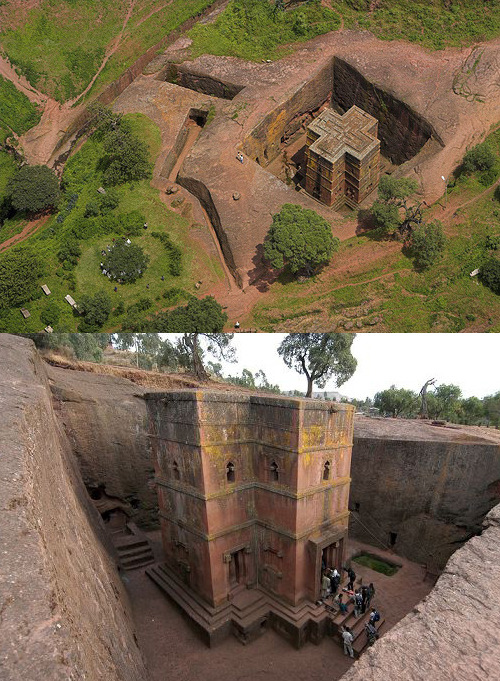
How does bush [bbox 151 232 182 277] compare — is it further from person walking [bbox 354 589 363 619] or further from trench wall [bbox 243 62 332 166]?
person walking [bbox 354 589 363 619]

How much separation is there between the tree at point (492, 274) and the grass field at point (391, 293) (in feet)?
0.97

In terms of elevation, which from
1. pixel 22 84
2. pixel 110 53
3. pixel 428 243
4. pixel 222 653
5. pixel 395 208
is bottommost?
pixel 222 653

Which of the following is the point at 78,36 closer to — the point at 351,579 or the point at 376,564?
the point at 376,564

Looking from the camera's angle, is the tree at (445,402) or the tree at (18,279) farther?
the tree at (445,402)

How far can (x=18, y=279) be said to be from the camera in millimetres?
24000

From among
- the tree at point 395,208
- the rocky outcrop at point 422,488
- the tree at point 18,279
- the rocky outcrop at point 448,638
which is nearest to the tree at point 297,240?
the tree at point 395,208

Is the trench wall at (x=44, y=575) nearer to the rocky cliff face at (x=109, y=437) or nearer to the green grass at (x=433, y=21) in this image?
the rocky cliff face at (x=109, y=437)

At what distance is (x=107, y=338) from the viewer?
98.3 ft

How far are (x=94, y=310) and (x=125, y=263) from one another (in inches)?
126

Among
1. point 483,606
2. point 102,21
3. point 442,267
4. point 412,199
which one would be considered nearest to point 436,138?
point 412,199

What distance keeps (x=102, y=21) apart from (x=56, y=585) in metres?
54.8

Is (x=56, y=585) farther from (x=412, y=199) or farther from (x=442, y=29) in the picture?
(x=442, y=29)

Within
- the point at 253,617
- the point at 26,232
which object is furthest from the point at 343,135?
the point at 253,617

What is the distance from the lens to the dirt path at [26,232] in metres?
30.0
